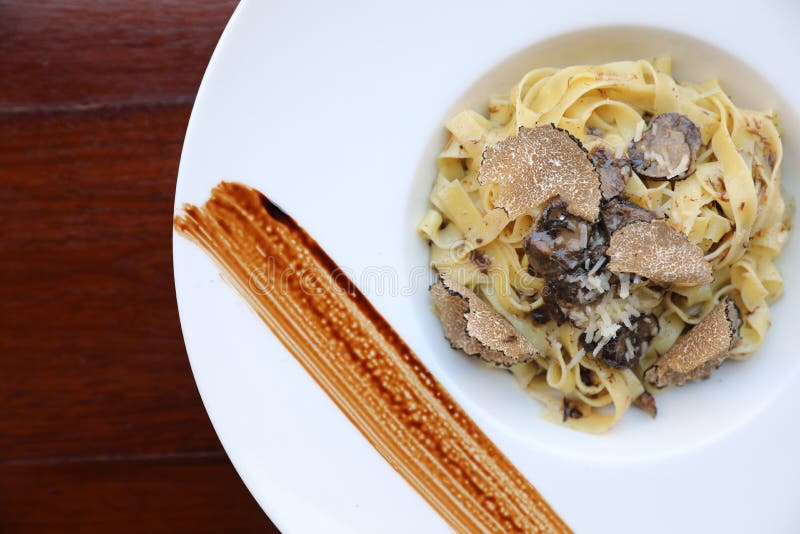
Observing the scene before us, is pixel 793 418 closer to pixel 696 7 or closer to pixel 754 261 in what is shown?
pixel 754 261

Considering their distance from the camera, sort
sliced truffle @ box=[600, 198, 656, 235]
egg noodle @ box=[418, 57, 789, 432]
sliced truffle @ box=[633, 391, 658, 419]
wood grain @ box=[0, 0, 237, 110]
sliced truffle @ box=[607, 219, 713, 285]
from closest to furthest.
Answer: sliced truffle @ box=[607, 219, 713, 285] → sliced truffle @ box=[600, 198, 656, 235] → egg noodle @ box=[418, 57, 789, 432] → sliced truffle @ box=[633, 391, 658, 419] → wood grain @ box=[0, 0, 237, 110]

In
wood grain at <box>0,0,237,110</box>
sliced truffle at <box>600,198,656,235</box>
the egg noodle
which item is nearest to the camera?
sliced truffle at <box>600,198,656,235</box>

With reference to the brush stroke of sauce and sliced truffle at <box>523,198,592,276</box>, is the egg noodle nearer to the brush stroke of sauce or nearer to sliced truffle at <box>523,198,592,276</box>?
sliced truffle at <box>523,198,592,276</box>

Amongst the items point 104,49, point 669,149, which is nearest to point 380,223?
point 669,149

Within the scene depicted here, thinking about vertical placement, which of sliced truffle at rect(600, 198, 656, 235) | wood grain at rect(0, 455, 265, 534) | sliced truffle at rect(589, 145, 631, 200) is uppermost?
sliced truffle at rect(589, 145, 631, 200)

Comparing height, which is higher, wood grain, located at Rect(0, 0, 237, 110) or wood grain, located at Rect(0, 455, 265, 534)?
wood grain, located at Rect(0, 0, 237, 110)

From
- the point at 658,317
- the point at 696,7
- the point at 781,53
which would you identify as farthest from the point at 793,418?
the point at 696,7

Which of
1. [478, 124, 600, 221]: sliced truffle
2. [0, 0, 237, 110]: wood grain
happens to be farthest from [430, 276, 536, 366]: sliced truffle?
[0, 0, 237, 110]: wood grain
